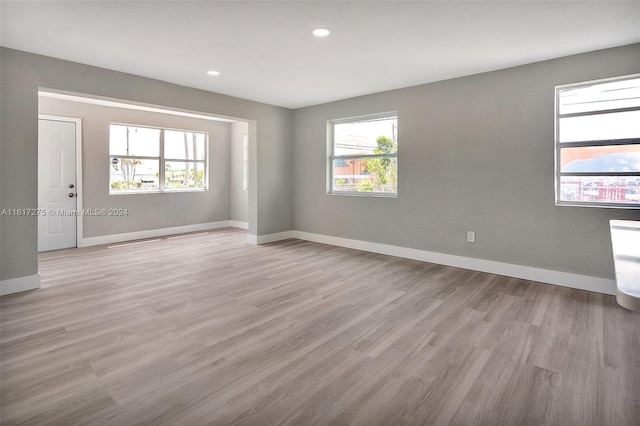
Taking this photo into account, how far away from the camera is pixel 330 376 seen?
2021 mm

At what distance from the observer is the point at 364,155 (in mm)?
5605

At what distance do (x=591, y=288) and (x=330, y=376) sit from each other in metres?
3.18

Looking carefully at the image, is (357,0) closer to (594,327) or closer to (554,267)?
(594,327)

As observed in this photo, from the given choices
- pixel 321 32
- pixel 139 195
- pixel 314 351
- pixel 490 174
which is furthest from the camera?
pixel 139 195

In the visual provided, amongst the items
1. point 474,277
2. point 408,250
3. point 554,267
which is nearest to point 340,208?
point 408,250

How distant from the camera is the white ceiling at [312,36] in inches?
103

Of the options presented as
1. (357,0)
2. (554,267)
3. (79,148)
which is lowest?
(554,267)

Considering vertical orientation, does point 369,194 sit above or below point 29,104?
below

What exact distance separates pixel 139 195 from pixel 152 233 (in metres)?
0.78

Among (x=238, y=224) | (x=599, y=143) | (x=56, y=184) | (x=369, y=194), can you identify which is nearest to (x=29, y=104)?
(x=56, y=184)

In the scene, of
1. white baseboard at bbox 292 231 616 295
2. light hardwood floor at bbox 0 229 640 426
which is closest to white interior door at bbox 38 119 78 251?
light hardwood floor at bbox 0 229 640 426

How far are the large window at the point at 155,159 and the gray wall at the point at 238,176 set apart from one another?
647 millimetres

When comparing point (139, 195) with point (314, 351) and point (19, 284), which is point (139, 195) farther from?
point (314, 351)

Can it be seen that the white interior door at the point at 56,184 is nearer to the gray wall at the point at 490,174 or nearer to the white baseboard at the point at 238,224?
the white baseboard at the point at 238,224
